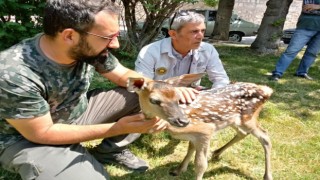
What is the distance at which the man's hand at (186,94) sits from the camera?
2.75 metres

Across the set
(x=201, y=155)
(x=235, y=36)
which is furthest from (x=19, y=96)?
(x=235, y=36)

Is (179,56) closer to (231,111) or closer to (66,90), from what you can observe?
(231,111)

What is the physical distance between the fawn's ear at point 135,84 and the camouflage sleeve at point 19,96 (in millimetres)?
604

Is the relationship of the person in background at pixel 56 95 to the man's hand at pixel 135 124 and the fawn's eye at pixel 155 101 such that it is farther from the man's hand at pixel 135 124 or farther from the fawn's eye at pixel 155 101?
the fawn's eye at pixel 155 101

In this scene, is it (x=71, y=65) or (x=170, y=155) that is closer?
(x=71, y=65)

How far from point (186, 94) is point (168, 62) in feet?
2.77

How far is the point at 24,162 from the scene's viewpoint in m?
2.36

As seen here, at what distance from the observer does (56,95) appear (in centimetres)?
245

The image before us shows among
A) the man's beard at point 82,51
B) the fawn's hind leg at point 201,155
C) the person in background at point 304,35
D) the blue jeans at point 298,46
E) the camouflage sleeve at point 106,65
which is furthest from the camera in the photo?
the blue jeans at point 298,46

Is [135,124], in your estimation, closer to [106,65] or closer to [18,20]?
[106,65]

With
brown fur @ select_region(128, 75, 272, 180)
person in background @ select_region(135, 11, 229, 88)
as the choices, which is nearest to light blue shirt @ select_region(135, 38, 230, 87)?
person in background @ select_region(135, 11, 229, 88)

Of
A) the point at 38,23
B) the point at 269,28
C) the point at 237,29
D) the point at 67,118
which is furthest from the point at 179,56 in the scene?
the point at 237,29

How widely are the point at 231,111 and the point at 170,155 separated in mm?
808

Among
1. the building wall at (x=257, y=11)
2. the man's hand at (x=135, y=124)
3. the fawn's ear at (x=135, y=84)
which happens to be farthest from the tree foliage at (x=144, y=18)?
the building wall at (x=257, y=11)
